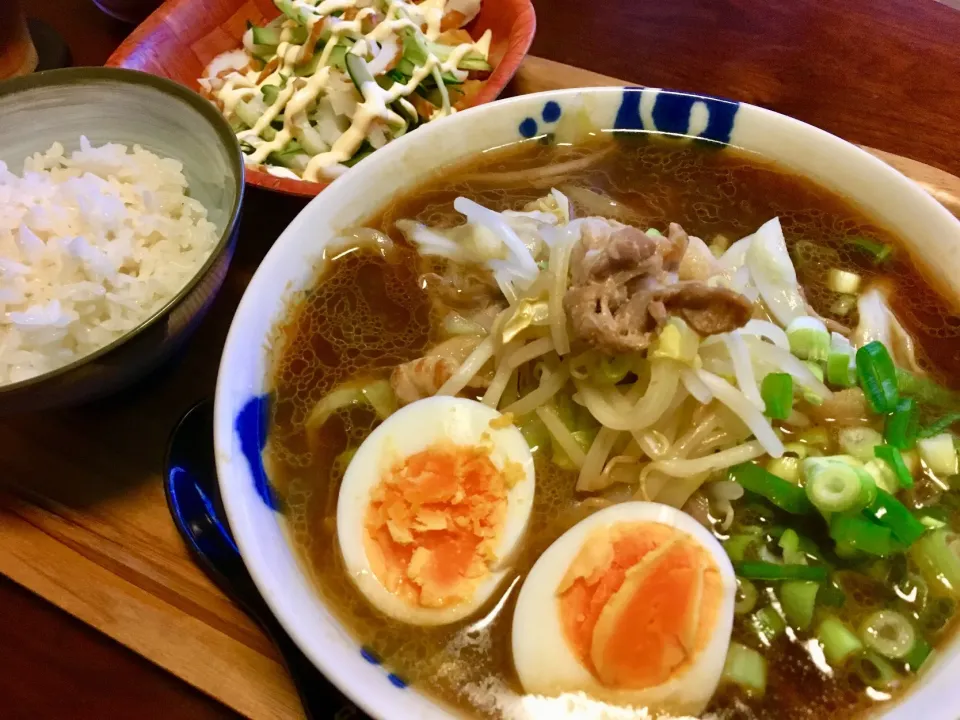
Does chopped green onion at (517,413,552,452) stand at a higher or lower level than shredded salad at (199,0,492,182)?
lower

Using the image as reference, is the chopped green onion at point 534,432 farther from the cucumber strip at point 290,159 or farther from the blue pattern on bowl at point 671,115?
the cucumber strip at point 290,159

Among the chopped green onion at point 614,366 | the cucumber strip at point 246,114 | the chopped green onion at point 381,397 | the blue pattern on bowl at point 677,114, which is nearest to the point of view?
the chopped green onion at point 614,366

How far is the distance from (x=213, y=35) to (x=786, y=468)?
1942 millimetres

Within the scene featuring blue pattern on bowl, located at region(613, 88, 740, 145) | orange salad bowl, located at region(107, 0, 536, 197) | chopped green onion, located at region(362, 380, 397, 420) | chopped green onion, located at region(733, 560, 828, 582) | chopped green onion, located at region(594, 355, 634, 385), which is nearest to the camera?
chopped green onion, located at region(733, 560, 828, 582)

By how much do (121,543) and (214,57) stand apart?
1.47m

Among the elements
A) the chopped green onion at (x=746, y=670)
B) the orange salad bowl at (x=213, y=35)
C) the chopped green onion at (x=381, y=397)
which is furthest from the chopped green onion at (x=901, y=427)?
the orange salad bowl at (x=213, y=35)

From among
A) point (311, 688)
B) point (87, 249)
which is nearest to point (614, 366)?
point (311, 688)

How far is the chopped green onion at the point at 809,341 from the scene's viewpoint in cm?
133

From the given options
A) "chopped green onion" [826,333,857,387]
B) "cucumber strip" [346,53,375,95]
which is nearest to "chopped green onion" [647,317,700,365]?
"chopped green onion" [826,333,857,387]

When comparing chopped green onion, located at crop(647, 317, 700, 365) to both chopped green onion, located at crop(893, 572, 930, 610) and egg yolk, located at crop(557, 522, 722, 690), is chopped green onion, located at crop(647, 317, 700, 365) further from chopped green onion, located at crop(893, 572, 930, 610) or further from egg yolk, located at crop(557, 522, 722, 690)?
chopped green onion, located at crop(893, 572, 930, 610)

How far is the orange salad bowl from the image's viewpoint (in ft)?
6.04

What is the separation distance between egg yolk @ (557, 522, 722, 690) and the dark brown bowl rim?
800mm

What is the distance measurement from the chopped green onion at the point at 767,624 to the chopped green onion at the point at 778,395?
315mm

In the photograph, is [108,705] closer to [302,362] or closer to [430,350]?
[302,362]
